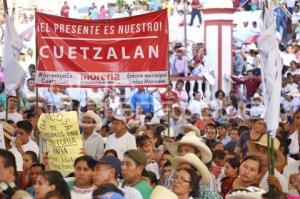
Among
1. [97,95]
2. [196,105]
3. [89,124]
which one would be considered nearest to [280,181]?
[89,124]

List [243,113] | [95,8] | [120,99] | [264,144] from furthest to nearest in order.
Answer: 1. [95,8]
2. [120,99]
3. [243,113]
4. [264,144]

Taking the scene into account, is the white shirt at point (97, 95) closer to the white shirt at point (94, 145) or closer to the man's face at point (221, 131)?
the man's face at point (221, 131)

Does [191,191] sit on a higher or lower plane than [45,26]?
lower

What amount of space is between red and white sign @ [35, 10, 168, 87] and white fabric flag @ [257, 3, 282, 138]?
340 centimetres

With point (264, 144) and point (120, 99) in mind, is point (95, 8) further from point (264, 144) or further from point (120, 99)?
point (264, 144)

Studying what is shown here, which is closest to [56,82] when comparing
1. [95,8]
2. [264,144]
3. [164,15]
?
[164,15]

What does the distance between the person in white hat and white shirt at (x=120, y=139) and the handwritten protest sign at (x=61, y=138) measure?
5.55ft

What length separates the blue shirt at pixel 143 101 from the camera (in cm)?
2311

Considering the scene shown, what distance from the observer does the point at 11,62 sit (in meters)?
13.0

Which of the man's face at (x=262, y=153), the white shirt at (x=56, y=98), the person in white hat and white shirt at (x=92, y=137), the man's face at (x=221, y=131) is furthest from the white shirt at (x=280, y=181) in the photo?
the white shirt at (x=56, y=98)

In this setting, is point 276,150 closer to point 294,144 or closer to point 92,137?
point 294,144

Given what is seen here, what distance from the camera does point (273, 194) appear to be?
831 cm

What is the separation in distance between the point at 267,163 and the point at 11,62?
12.4 feet

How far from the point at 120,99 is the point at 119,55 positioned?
1167cm
